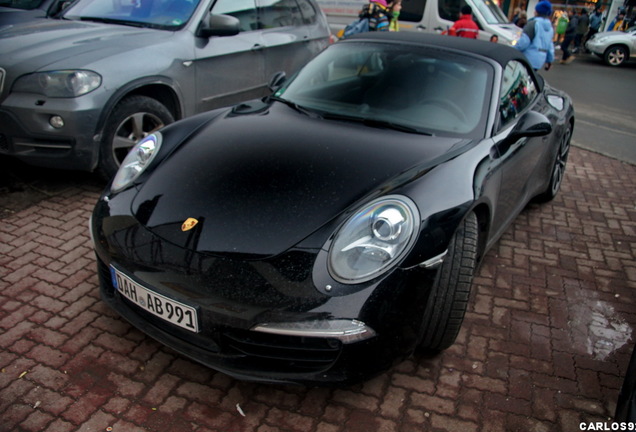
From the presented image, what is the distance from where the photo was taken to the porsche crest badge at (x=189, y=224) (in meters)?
2.40

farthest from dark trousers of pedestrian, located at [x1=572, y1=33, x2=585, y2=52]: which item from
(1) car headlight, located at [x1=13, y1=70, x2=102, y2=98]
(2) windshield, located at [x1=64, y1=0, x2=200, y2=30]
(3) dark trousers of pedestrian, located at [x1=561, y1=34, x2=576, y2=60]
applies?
(1) car headlight, located at [x1=13, y1=70, x2=102, y2=98]

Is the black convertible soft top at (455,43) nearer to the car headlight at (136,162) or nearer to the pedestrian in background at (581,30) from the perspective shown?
the car headlight at (136,162)

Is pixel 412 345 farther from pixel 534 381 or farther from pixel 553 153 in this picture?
pixel 553 153

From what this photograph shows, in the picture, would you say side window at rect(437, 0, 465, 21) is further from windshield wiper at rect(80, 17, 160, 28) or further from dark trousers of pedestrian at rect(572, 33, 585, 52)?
dark trousers of pedestrian at rect(572, 33, 585, 52)

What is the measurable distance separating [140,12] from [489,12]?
27.9ft

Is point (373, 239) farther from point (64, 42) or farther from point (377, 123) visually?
point (64, 42)

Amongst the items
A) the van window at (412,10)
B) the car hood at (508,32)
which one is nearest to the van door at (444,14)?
the van window at (412,10)

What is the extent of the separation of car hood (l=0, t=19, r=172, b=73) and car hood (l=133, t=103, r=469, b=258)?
1.65m

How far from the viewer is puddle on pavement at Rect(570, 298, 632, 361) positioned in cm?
297

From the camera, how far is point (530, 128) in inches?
128

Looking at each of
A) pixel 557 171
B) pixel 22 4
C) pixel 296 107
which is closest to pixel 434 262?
pixel 296 107

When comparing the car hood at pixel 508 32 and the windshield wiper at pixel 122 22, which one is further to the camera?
the car hood at pixel 508 32

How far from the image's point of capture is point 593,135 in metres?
7.36

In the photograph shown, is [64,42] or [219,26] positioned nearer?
[64,42]
